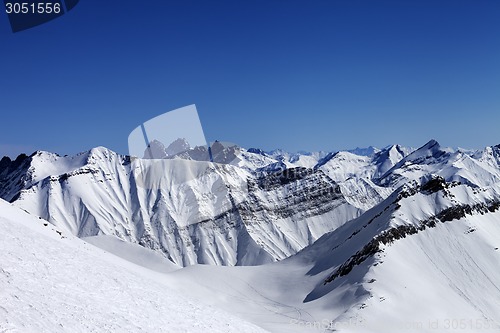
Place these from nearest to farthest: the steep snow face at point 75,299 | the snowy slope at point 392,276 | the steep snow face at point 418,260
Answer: the steep snow face at point 75,299, the snowy slope at point 392,276, the steep snow face at point 418,260

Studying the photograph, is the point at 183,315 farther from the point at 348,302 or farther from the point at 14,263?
the point at 348,302

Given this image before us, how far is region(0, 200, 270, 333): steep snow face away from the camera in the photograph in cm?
2591

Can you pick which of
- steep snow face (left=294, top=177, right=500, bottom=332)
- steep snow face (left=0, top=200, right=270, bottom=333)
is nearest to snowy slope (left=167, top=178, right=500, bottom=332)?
A: steep snow face (left=294, top=177, right=500, bottom=332)

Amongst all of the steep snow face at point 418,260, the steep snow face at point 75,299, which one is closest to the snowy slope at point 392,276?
the steep snow face at point 418,260

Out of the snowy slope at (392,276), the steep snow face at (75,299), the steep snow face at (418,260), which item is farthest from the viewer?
the steep snow face at (418,260)

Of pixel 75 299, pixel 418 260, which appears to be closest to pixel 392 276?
pixel 418 260

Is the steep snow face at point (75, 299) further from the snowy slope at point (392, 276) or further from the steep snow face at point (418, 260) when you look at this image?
the steep snow face at point (418, 260)

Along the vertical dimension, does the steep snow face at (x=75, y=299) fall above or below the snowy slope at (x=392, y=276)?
above

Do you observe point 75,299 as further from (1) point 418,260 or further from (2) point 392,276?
(1) point 418,260

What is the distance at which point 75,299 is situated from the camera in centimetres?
3109

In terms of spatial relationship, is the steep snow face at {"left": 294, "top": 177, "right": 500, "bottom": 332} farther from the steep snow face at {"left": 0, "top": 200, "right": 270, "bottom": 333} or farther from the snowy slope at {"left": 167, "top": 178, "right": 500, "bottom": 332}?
the steep snow face at {"left": 0, "top": 200, "right": 270, "bottom": 333}

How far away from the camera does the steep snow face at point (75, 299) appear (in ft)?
85.0

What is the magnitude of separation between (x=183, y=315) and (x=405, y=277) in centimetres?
5394

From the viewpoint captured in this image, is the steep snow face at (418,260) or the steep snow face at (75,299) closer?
the steep snow face at (75,299)
